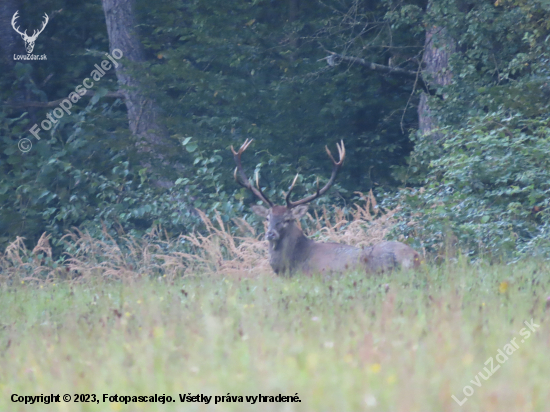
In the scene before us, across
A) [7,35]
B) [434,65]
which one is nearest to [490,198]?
[434,65]

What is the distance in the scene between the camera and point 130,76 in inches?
546

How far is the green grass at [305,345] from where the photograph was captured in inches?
119

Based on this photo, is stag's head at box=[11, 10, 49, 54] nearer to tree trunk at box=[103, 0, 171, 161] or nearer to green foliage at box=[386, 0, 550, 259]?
tree trunk at box=[103, 0, 171, 161]

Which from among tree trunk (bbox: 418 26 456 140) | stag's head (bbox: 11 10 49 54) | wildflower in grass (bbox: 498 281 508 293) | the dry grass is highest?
stag's head (bbox: 11 10 49 54)

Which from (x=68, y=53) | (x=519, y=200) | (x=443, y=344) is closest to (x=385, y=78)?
(x=519, y=200)

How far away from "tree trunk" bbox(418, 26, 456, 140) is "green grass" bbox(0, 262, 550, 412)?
20.6 feet

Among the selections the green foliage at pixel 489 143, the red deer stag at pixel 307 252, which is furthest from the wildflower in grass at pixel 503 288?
the red deer stag at pixel 307 252

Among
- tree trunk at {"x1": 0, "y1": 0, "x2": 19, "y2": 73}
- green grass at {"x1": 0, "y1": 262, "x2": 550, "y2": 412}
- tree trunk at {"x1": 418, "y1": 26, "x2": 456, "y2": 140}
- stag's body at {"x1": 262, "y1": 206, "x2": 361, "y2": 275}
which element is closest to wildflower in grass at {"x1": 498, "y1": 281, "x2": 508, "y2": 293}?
green grass at {"x1": 0, "y1": 262, "x2": 550, "y2": 412}

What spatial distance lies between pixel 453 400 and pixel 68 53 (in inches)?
582

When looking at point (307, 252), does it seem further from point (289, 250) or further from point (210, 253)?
point (210, 253)

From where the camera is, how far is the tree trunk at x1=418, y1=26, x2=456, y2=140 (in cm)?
1135

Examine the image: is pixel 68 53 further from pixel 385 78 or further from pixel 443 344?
pixel 443 344

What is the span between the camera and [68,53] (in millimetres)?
15836

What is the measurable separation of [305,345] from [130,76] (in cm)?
1117
